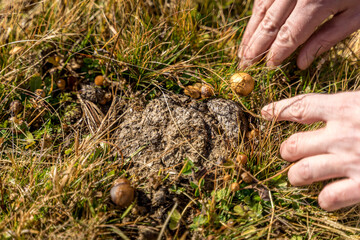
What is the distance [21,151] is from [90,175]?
24.8 inches

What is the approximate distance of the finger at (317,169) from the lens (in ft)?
5.73

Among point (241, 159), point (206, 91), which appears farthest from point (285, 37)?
point (241, 159)

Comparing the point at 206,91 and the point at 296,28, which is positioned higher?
the point at 296,28

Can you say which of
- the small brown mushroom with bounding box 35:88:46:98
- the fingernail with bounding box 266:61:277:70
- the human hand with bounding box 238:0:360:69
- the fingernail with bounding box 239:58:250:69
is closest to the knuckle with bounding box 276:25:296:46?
the human hand with bounding box 238:0:360:69

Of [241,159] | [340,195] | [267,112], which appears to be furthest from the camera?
[267,112]

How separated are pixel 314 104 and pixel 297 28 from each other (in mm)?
609

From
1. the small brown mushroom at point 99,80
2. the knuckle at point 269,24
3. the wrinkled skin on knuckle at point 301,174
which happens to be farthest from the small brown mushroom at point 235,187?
the small brown mushroom at point 99,80

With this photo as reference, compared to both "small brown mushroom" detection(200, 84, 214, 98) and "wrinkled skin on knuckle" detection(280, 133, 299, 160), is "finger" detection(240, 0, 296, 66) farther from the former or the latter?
"wrinkled skin on knuckle" detection(280, 133, 299, 160)

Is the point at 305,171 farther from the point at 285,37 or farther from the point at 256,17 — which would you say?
the point at 256,17

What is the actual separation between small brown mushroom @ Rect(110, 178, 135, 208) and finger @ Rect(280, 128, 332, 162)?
1.06 m

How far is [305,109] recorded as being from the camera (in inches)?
75.5

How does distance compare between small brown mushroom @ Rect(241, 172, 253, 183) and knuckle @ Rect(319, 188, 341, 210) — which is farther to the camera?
small brown mushroom @ Rect(241, 172, 253, 183)

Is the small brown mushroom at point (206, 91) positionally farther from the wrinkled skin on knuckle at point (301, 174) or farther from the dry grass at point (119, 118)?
the wrinkled skin on knuckle at point (301, 174)

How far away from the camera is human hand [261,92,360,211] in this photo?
172 centimetres
